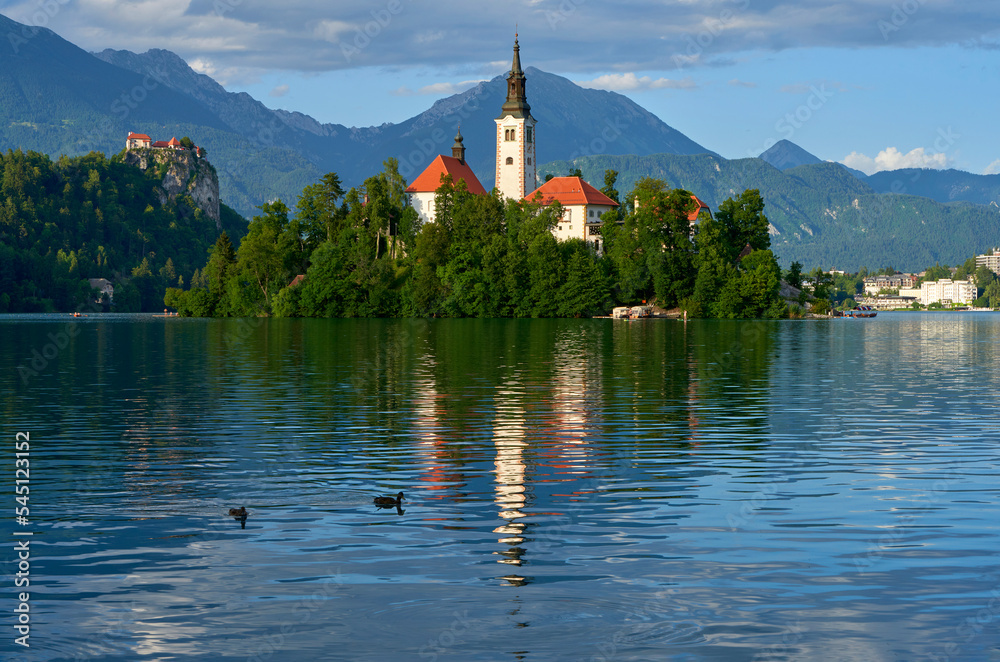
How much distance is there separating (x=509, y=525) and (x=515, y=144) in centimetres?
Answer: 17001

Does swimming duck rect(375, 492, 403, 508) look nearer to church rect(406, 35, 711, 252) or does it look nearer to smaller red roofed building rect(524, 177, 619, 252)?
smaller red roofed building rect(524, 177, 619, 252)

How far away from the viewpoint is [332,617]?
12.5 meters

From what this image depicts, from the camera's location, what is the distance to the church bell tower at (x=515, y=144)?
182 m

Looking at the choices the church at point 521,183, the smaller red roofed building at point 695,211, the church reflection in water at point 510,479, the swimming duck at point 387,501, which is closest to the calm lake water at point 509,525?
the church reflection in water at point 510,479

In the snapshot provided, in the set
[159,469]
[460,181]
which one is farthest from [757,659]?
[460,181]

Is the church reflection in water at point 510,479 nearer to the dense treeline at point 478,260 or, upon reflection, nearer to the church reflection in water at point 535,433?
the church reflection in water at point 535,433

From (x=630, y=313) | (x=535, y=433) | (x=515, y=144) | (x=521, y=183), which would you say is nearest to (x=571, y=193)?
(x=521, y=183)

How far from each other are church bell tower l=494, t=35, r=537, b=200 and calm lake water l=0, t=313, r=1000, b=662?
14530cm

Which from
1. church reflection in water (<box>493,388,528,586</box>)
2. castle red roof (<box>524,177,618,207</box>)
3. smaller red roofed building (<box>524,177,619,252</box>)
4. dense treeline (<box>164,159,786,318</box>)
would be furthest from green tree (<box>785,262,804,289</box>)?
church reflection in water (<box>493,388,528,586</box>)

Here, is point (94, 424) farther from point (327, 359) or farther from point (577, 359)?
point (577, 359)

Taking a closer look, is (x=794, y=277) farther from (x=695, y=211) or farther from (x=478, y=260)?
(x=478, y=260)

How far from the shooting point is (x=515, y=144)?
183000 mm

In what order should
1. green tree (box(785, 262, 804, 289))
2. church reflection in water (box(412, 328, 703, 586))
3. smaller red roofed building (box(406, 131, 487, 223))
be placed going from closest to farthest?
church reflection in water (box(412, 328, 703, 586))
green tree (box(785, 262, 804, 289))
smaller red roofed building (box(406, 131, 487, 223))

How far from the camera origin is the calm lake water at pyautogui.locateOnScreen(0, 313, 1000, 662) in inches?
472
